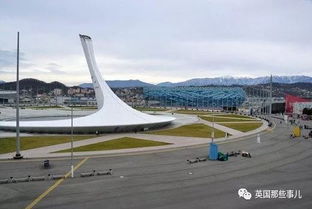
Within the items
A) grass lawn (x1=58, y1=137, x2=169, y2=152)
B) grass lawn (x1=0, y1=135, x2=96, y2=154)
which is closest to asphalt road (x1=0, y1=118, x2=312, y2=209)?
grass lawn (x1=58, y1=137, x2=169, y2=152)

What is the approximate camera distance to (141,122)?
5741 centimetres

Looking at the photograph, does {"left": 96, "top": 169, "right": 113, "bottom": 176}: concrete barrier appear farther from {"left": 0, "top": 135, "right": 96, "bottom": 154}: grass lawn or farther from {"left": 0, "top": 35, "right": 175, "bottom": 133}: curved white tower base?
{"left": 0, "top": 35, "right": 175, "bottom": 133}: curved white tower base

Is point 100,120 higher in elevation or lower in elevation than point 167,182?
higher

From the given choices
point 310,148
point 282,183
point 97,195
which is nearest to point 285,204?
point 282,183

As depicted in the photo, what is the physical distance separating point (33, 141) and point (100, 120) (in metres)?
11.7

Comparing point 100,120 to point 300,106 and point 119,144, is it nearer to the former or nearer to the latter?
point 119,144

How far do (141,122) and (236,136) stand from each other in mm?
14330

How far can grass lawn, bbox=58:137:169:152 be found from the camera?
41000 millimetres

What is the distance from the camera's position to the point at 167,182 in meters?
26.0

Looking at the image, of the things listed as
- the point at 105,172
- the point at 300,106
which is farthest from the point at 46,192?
the point at 300,106

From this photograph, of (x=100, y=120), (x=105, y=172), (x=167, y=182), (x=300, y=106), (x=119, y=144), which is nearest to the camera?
A: (x=167, y=182)

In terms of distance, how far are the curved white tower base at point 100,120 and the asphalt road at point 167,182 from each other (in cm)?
1838

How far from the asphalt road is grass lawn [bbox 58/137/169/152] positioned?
17.9ft

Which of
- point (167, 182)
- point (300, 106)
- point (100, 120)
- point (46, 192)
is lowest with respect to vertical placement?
point (46, 192)
